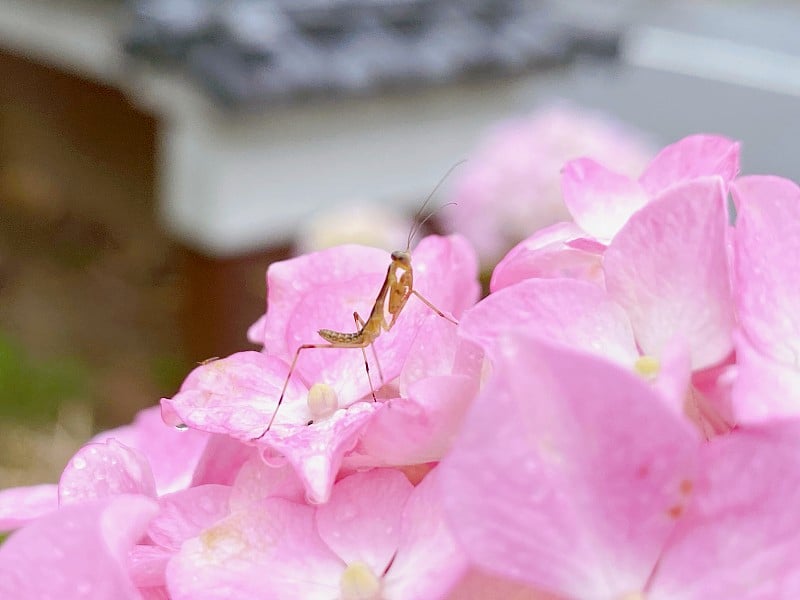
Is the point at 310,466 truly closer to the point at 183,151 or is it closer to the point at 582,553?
the point at 582,553

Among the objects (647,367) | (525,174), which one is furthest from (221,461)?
(525,174)

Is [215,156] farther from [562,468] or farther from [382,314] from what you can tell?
[562,468]

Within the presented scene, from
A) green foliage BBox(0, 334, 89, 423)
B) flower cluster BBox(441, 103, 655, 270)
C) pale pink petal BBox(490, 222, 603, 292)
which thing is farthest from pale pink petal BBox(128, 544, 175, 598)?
green foliage BBox(0, 334, 89, 423)

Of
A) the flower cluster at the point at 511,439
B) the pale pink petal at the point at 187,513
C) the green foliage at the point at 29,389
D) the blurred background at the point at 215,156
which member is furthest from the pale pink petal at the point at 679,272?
the green foliage at the point at 29,389

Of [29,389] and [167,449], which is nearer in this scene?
[167,449]

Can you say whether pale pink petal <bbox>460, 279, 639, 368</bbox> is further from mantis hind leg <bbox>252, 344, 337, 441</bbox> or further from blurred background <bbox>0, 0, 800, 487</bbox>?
blurred background <bbox>0, 0, 800, 487</bbox>

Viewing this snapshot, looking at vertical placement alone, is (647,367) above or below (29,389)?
above

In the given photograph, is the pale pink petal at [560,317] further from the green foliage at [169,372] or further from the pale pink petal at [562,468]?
the green foliage at [169,372]
